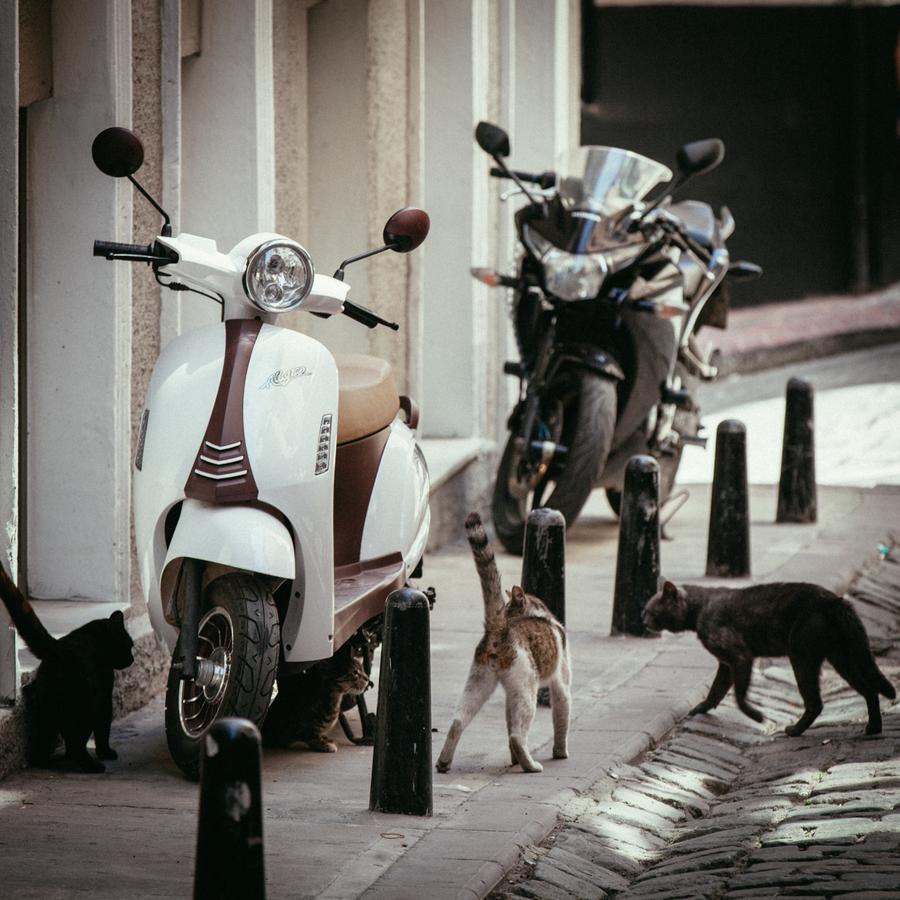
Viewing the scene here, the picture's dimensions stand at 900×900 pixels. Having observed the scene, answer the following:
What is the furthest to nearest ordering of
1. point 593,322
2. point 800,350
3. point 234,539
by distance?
point 800,350
point 593,322
point 234,539

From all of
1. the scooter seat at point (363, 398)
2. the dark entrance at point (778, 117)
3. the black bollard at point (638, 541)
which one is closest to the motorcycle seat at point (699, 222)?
the black bollard at point (638, 541)

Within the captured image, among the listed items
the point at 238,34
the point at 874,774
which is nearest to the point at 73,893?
the point at 874,774

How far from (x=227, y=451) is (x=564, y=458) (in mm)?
4425

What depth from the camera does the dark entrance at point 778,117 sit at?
763 inches

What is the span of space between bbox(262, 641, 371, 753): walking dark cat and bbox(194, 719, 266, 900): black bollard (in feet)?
7.71

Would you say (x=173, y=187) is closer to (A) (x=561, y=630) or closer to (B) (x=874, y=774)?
(A) (x=561, y=630)

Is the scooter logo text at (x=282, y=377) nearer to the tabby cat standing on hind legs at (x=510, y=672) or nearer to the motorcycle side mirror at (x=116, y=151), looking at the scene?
the tabby cat standing on hind legs at (x=510, y=672)

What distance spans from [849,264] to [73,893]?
18.8 meters

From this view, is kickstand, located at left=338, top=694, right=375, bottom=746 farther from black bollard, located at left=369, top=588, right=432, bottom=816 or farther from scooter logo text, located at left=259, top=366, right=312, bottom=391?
scooter logo text, located at left=259, top=366, right=312, bottom=391

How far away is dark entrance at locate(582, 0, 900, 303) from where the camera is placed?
63.6 ft

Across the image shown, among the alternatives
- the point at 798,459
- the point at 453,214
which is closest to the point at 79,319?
the point at 453,214

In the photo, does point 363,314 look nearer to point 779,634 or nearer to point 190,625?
point 190,625

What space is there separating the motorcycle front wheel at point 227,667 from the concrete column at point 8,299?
1.72ft

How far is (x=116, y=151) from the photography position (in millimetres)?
6094
